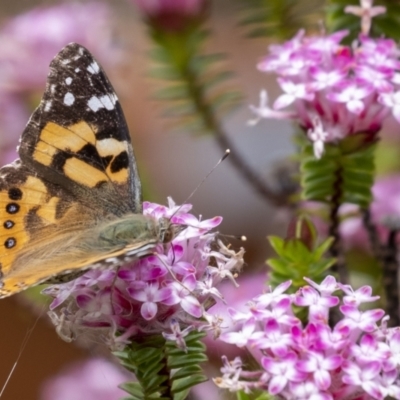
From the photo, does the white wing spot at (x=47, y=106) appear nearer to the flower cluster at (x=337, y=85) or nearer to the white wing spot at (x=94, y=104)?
the white wing spot at (x=94, y=104)

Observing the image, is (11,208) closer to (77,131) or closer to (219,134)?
(77,131)

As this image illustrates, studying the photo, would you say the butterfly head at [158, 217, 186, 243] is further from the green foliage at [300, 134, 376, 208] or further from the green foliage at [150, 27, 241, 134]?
the green foliage at [150, 27, 241, 134]

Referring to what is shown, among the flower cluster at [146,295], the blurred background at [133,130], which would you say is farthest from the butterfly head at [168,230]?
the blurred background at [133,130]

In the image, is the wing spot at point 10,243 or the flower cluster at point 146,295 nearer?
the flower cluster at point 146,295

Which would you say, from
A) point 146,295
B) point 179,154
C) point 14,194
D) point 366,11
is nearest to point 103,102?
point 14,194

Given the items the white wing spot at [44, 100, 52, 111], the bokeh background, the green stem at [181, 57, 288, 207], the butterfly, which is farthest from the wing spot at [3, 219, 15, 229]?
the bokeh background

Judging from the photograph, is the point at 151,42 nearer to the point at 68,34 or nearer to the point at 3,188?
the point at 68,34
